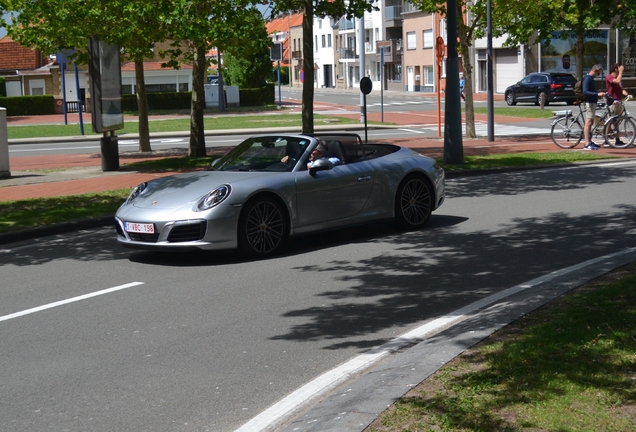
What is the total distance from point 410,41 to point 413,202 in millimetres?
76017

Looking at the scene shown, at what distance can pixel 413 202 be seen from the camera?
1161cm

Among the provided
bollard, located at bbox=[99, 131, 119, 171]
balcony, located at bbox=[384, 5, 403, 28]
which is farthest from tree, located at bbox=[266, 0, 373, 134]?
balcony, located at bbox=[384, 5, 403, 28]

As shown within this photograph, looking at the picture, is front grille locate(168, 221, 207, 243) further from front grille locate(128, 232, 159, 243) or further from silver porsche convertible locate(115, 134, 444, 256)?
front grille locate(128, 232, 159, 243)

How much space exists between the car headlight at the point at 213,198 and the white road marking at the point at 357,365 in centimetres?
308

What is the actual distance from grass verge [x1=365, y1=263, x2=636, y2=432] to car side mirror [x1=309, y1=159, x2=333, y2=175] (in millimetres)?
4302

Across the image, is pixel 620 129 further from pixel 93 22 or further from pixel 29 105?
pixel 29 105

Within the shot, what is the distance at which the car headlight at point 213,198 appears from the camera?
9602 millimetres

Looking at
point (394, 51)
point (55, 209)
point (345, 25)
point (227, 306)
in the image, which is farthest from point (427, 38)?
point (227, 306)

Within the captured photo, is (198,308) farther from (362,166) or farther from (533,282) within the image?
(362,166)

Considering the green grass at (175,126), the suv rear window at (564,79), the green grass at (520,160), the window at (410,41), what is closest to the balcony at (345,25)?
the window at (410,41)

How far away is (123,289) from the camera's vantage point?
866 centimetres

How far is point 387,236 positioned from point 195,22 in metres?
10.4

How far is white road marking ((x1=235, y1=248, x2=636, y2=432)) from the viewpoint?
5129mm

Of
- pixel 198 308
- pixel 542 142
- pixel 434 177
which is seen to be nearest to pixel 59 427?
pixel 198 308
